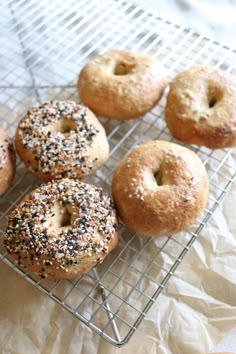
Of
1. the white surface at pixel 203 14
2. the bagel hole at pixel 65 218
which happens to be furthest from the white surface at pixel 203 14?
the bagel hole at pixel 65 218

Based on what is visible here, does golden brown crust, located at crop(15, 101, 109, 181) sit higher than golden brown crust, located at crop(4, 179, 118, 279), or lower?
higher

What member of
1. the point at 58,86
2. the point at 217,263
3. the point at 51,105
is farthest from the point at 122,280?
the point at 58,86

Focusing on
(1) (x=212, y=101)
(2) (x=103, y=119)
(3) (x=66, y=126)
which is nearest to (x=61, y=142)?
(3) (x=66, y=126)

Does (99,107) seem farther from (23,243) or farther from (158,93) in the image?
(23,243)

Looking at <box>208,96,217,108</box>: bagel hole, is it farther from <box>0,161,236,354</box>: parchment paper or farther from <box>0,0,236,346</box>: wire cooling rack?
<box>0,161,236,354</box>: parchment paper

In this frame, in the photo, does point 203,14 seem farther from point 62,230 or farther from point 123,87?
point 62,230

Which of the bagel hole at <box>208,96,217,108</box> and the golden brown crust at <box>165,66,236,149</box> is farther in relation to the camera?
the bagel hole at <box>208,96,217,108</box>

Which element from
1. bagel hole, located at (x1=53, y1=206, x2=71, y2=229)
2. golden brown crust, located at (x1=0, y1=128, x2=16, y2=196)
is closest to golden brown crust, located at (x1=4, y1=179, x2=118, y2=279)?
bagel hole, located at (x1=53, y1=206, x2=71, y2=229)
